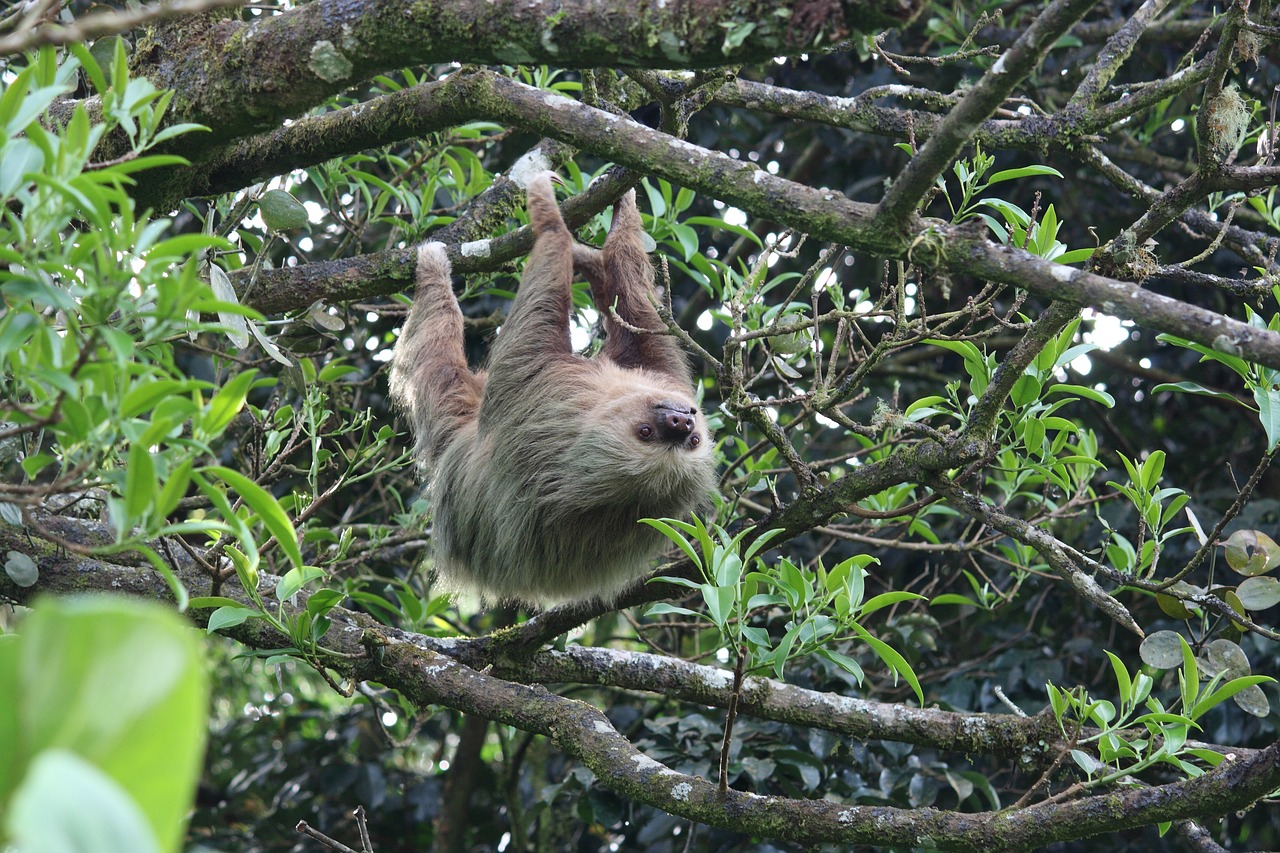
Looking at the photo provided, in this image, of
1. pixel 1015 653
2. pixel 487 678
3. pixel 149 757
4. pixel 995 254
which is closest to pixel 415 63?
pixel 995 254

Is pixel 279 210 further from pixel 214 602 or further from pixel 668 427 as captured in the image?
pixel 668 427

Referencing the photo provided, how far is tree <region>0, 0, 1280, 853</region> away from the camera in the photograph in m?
2.77

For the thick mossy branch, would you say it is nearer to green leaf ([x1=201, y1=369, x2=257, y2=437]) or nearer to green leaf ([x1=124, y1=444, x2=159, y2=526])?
green leaf ([x1=201, y1=369, x2=257, y2=437])

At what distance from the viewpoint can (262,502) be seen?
98.4 inches

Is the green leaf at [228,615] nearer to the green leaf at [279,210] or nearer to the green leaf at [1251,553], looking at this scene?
the green leaf at [279,210]

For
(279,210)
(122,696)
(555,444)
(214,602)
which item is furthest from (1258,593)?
(279,210)

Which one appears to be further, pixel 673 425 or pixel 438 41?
pixel 673 425

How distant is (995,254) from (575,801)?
14.7 feet

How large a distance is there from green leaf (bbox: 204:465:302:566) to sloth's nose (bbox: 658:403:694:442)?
2979 mm

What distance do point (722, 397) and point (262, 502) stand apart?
2633 millimetres

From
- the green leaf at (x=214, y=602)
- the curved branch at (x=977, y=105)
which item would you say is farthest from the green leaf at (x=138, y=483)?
the curved branch at (x=977, y=105)

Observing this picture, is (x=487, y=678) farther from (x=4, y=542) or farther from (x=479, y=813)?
(x=479, y=813)

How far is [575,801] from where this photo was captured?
20.5 ft

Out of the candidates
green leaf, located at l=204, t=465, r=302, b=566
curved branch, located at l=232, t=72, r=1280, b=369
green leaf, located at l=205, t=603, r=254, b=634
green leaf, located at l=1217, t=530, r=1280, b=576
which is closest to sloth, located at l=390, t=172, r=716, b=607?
curved branch, located at l=232, t=72, r=1280, b=369
